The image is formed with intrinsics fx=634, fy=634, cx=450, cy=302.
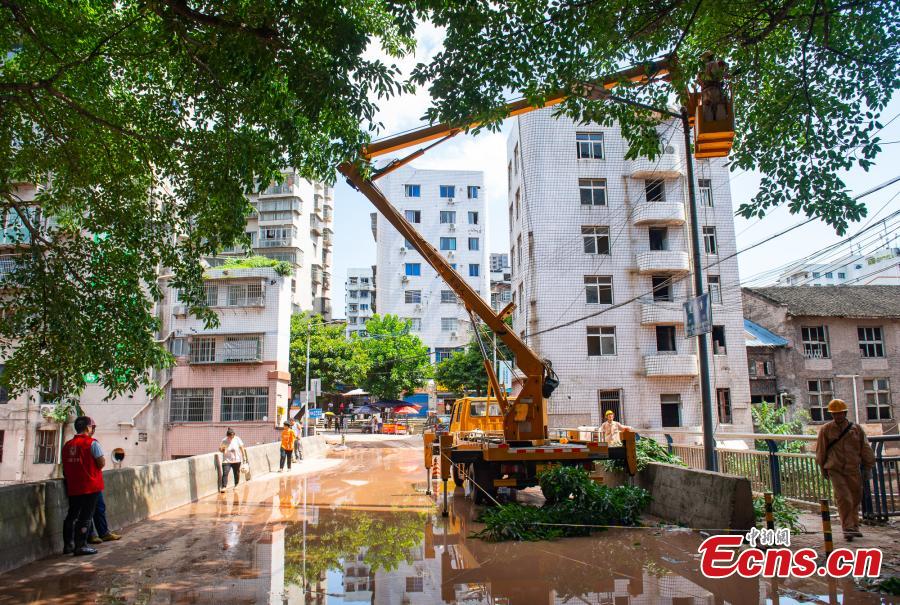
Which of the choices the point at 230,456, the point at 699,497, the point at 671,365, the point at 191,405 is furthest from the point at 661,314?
the point at 191,405

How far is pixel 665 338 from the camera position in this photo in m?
29.6

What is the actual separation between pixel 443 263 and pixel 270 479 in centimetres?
908

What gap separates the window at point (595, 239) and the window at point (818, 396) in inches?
450

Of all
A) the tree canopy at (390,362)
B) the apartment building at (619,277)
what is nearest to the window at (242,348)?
the tree canopy at (390,362)

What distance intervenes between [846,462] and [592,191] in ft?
76.7

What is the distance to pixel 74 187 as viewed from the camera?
35.1 feet

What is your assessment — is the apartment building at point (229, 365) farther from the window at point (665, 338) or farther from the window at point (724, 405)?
the window at point (724, 405)

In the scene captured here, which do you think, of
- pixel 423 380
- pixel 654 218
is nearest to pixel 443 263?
pixel 654 218

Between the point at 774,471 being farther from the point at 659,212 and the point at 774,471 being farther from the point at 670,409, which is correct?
the point at 659,212

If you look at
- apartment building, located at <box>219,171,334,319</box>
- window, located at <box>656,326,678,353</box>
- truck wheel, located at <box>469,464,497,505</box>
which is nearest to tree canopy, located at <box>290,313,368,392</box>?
apartment building, located at <box>219,171,334,319</box>

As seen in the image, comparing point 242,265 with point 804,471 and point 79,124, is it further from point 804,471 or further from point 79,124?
point 804,471

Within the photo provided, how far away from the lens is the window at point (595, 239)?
29.6 meters

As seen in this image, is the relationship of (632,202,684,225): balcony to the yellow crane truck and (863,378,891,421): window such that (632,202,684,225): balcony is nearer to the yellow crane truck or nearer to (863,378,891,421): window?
(863,378,891,421): window

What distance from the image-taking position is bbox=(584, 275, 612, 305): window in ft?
95.7
